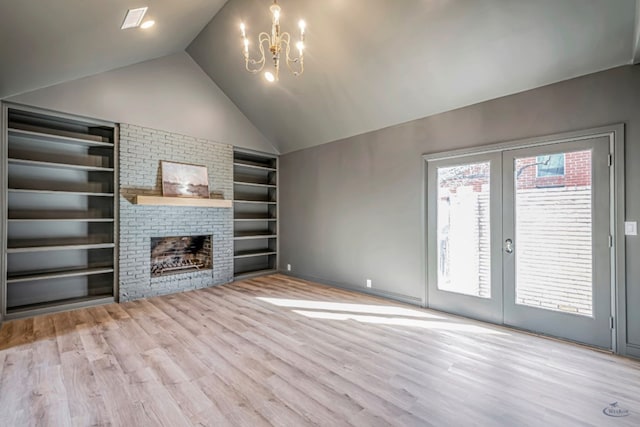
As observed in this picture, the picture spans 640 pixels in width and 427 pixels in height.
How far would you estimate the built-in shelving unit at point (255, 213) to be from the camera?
6.46 metres

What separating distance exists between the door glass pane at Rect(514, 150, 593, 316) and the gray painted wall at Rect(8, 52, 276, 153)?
499cm

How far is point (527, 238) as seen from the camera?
343 centimetres

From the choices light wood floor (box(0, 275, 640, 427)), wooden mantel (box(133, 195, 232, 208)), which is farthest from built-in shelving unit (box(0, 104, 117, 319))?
light wood floor (box(0, 275, 640, 427))

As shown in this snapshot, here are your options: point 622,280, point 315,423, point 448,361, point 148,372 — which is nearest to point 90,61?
point 148,372

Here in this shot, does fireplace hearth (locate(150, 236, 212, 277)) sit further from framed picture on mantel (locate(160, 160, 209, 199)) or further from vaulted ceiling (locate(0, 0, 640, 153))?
vaulted ceiling (locate(0, 0, 640, 153))

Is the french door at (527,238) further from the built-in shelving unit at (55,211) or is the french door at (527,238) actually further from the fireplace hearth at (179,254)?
the built-in shelving unit at (55,211)

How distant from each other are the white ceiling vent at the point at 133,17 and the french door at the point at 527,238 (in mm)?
4107

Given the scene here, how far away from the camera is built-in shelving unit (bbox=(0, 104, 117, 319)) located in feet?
→ 12.9

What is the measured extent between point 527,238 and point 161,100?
5.93 meters

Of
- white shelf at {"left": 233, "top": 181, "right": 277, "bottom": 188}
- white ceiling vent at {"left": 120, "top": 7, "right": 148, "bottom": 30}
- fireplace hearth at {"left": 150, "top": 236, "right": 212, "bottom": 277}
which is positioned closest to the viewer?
white ceiling vent at {"left": 120, "top": 7, "right": 148, "bottom": 30}

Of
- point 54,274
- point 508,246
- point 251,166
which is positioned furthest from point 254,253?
point 508,246

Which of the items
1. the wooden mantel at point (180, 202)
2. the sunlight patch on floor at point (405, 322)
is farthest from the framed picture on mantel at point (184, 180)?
the sunlight patch on floor at point (405, 322)

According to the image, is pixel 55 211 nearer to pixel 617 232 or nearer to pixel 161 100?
pixel 161 100

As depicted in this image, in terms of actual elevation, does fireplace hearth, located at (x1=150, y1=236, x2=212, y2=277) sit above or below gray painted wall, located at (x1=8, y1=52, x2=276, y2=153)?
below
